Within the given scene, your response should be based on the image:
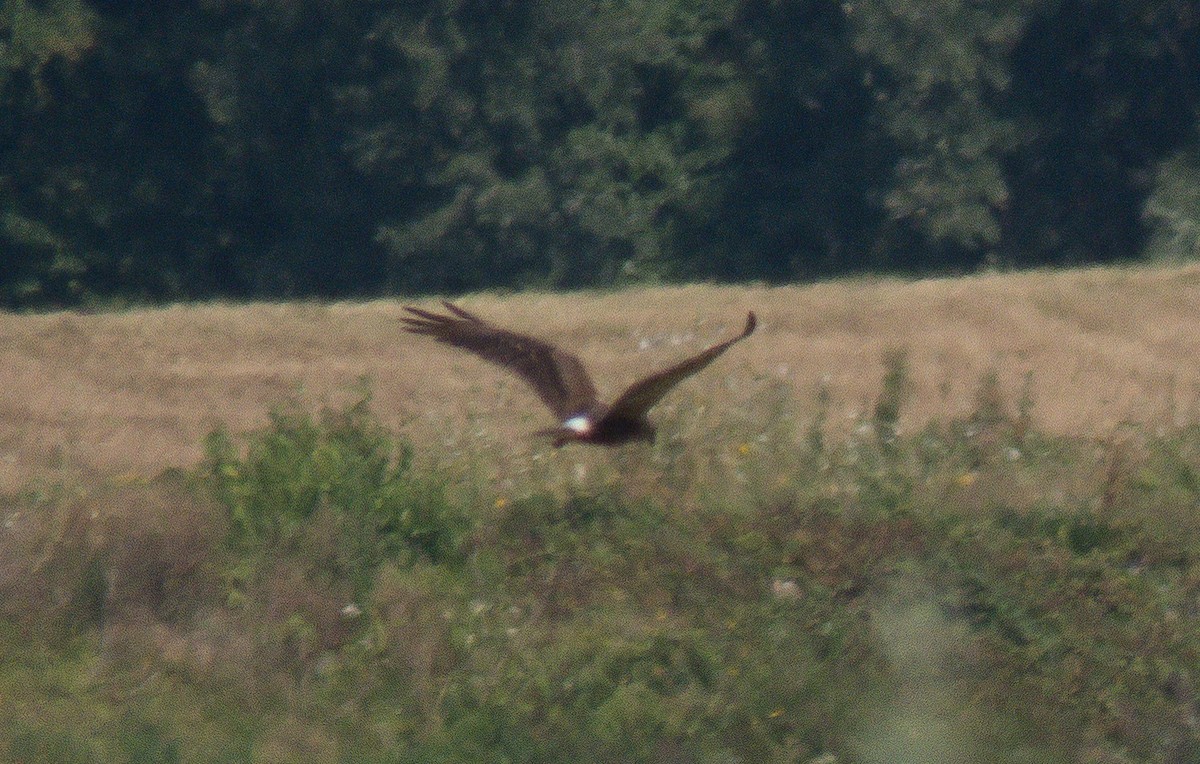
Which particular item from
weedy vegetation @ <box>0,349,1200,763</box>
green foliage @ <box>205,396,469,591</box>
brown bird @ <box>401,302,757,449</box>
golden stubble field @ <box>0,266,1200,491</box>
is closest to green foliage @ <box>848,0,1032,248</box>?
golden stubble field @ <box>0,266,1200,491</box>

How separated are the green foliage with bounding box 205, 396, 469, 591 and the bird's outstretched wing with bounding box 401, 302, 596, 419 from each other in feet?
2.91

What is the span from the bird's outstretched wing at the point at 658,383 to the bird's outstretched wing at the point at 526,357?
16.8 inches

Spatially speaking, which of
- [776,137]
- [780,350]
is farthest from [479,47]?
[780,350]

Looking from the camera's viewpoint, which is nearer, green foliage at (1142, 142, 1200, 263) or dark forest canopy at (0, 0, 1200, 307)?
green foliage at (1142, 142, 1200, 263)

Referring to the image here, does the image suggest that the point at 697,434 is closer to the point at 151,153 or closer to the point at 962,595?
the point at 962,595

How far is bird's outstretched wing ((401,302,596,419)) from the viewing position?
709 centimetres

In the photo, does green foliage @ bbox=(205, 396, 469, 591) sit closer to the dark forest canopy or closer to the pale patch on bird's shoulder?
the pale patch on bird's shoulder

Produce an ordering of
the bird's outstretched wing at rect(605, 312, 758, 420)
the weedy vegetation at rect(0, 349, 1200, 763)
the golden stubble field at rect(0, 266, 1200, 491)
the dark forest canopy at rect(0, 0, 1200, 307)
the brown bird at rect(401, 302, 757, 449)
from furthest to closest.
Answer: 1. the dark forest canopy at rect(0, 0, 1200, 307)
2. the golden stubble field at rect(0, 266, 1200, 491)
3. the brown bird at rect(401, 302, 757, 449)
4. the weedy vegetation at rect(0, 349, 1200, 763)
5. the bird's outstretched wing at rect(605, 312, 758, 420)

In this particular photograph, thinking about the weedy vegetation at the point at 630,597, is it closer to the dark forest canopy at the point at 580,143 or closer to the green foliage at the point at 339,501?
the green foliage at the point at 339,501

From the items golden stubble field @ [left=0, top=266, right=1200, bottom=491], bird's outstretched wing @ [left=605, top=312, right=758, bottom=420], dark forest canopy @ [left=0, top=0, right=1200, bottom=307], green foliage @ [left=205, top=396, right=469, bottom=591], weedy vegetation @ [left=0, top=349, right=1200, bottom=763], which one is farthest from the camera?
dark forest canopy @ [left=0, top=0, right=1200, bottom=307]

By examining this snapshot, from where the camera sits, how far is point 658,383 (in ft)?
19.1

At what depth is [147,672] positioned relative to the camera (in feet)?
23.1

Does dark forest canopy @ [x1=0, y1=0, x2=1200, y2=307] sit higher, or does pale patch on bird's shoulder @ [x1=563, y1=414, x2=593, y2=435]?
dark forest canopy @ [x1=0, y1=0, x2=1200, y2=307]

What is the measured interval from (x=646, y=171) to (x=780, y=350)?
11.8 metres
